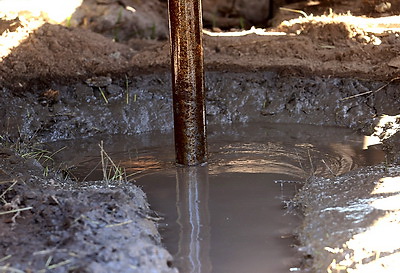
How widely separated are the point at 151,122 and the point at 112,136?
0.49 meters

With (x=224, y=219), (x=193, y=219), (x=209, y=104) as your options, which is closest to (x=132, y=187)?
(x=193, y=219)

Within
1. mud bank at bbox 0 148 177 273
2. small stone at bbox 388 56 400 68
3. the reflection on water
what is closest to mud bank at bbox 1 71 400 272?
mud bank at bbox 0 148 177 273

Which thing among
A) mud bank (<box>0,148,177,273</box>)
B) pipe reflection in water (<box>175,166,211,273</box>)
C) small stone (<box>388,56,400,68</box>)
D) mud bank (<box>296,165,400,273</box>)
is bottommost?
pipe reflection in water (<box>175,166,211,273</box>)

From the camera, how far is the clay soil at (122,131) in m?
3.77

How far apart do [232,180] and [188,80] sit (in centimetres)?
96

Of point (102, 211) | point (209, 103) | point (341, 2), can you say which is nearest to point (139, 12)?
point (341, 2)

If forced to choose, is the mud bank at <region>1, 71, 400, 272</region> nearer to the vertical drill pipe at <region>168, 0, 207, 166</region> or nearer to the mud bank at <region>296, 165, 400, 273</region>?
the mud bank at <region>296, 165, 400, 273</region>

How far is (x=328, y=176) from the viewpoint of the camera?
551 centimetres

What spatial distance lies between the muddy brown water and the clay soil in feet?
0.60

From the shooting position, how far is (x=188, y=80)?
5.71 meters

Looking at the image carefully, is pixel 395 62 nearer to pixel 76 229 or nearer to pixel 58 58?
pixel 58 58

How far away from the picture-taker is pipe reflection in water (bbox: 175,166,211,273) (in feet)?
13.6

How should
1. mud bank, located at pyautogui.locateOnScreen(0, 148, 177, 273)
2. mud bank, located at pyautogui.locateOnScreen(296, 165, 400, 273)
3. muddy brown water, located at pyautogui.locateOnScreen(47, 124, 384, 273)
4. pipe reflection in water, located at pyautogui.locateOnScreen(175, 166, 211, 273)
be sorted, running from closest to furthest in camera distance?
mud bank, located at pyautogui.locateOnScreen(0, 148, 177, 273) → mud bank, located at pyautogui.locateOnScreen(296, 165, 400, 273) → pipe reflection in water, located at pyautogui.locateOnScreen(175, 166, 211, 273) → muddy brown water, located at pyautogui.locateOnScreen(47, 124, 384, 273)

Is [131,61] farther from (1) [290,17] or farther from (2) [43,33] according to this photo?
(1) [290,17]
